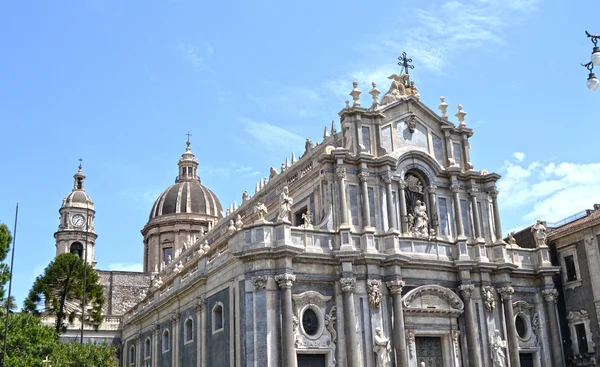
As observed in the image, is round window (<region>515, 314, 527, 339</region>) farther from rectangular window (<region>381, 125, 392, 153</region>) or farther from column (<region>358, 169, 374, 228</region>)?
rectangular window (<region>381, 125, 392, 153</region>)

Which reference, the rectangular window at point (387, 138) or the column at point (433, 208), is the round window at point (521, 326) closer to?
the column at point (433, 208)

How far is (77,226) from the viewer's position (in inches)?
3105

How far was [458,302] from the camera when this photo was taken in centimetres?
4031

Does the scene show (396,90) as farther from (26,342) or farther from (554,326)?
(26,342)

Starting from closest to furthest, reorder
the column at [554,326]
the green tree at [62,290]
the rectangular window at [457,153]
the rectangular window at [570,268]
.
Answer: the column at [554,326]
the rectangular window at [570,268]
the rectangular window at [457,153]
the green tree at [62,290]

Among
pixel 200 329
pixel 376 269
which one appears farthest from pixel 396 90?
pixel 200 329

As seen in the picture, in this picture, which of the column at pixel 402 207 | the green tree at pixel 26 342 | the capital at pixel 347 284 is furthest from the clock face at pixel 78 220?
the capital at pixel 347 284

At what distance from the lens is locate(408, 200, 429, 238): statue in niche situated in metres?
40.9

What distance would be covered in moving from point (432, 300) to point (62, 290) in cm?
3355

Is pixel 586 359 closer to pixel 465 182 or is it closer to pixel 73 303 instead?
pixel 465 182

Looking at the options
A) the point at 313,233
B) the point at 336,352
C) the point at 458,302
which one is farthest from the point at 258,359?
the point at 458,302

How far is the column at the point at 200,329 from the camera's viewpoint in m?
40.9

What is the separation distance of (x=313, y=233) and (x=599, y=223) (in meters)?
17.0

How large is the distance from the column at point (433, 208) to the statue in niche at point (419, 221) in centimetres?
103
